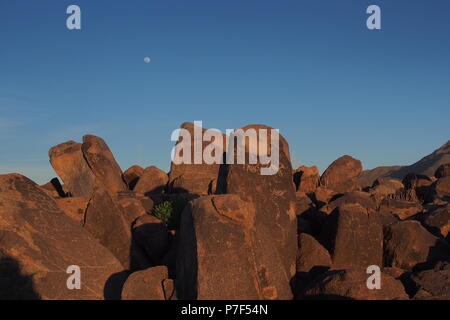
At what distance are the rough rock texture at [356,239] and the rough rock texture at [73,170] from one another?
12.7 m

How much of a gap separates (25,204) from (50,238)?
89cm

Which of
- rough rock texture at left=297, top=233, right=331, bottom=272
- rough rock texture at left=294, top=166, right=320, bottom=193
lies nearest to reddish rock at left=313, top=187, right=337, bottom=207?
rough rock texture at left=294, top=166, right=320, bottom=193

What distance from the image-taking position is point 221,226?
719 cm

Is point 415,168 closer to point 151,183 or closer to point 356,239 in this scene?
point 151,183

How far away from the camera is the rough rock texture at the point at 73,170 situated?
1972cm

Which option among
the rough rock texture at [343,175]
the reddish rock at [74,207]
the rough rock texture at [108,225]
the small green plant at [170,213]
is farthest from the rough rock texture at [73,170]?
the rough rock texture at [343,175]

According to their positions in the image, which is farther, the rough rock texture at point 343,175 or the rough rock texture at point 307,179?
the rough rock texture at point 343,175

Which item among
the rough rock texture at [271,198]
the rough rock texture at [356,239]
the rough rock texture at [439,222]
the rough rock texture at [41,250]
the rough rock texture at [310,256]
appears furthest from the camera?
the rough rock texture at [439,222]

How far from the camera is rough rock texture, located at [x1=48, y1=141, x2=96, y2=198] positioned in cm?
1972

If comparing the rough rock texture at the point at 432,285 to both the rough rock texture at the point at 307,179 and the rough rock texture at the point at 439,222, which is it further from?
the rough rock texture at the point at 307,179

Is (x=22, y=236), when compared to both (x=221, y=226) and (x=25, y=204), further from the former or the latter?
(x=221, y=226)
